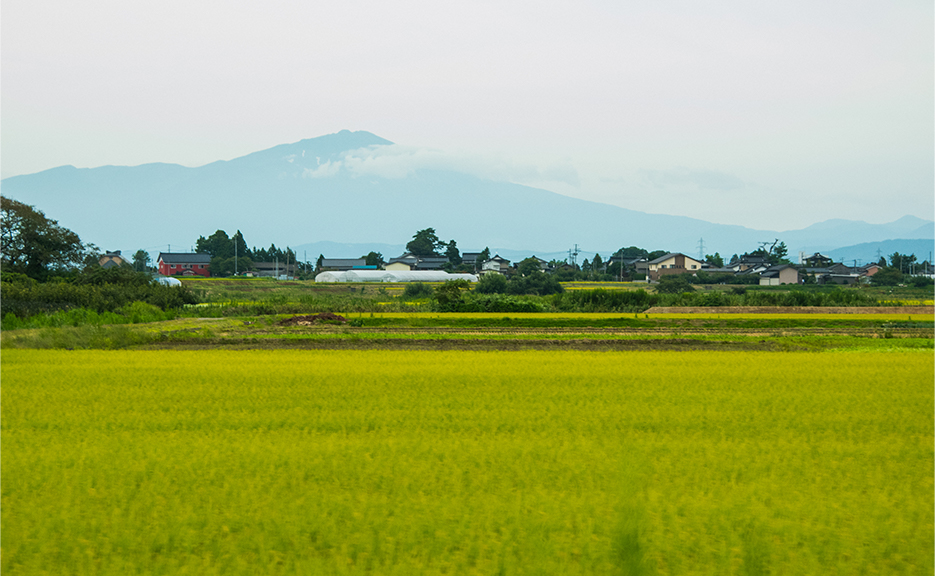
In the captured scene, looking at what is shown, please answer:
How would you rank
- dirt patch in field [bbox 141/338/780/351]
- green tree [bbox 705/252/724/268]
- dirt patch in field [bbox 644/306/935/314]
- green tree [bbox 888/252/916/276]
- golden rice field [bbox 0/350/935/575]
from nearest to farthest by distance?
golden rice field [bbox 0/350/935/575] → dirt patch in field [bbox 141/338/780/351] → dirt patch in field [bbox 644/306/935/314] → green tree [bbox 888/252/916/276] → green tree [bbox 705/252/724/268]

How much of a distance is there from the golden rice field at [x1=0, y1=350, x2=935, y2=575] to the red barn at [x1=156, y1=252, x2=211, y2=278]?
9645cm

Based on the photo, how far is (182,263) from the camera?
103 m

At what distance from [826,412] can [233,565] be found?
8290 mm

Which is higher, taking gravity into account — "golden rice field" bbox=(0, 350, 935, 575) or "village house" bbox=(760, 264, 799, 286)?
"village house" bbox=(760, 264, 799, 286)

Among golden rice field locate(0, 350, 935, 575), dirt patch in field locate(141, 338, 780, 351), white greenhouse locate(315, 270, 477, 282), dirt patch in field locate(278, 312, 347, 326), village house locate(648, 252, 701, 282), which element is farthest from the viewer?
village house locate(648, 252, 701, 282)

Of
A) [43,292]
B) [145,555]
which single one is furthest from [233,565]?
[43,292]

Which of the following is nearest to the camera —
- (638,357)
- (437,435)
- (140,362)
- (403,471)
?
(403,471)

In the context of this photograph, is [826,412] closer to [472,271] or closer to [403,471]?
[403,471]

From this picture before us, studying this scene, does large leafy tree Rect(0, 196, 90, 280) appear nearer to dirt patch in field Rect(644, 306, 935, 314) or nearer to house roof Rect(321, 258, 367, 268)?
dirt patch in field Rect(644, 306, 935, 314)

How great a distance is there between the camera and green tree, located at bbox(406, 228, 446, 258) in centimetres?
11850

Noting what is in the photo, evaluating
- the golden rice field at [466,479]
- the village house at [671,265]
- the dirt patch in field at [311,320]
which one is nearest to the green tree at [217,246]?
the village house at [671,265]

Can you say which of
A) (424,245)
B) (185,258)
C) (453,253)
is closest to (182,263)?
(185,258)

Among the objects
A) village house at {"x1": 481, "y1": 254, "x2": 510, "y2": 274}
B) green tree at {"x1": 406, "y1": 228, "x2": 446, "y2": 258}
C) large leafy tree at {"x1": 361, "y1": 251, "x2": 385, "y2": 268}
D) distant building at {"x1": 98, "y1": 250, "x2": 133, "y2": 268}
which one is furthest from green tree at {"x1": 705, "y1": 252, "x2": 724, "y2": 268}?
distant building at {"x1": 98, "y1": 250, "x2": 133, "y2": 268}

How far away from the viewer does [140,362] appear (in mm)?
14898
